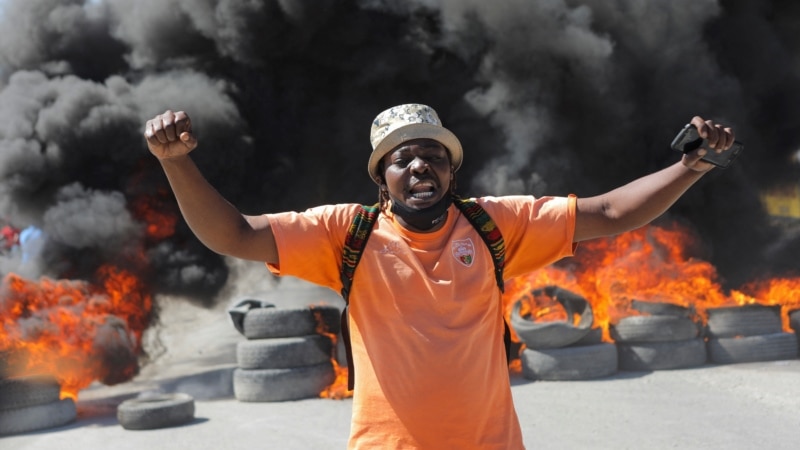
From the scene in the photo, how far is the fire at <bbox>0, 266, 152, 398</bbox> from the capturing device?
890cm

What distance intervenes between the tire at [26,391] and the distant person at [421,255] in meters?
6.98

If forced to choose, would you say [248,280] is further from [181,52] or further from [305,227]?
[305,227]

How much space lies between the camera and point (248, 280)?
23031 mm

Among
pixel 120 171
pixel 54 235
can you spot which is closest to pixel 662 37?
pixel 120 171

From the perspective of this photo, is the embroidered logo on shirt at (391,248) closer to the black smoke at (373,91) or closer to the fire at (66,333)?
the fire at (66,333)

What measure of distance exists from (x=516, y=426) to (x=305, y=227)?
891 millimetres

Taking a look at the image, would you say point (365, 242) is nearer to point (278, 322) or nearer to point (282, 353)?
point (282, 353)

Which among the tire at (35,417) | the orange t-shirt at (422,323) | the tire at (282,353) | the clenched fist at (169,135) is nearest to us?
the clenched fist at (169,135)

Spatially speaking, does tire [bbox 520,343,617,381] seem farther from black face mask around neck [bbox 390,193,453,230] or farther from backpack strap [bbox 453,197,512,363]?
black face mask around neck [bbox 390,193,453,230]

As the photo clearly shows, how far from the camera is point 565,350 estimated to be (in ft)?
29.0

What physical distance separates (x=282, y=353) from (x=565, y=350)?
342cm

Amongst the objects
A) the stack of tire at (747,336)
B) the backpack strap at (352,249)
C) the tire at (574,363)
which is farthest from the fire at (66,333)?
the stack of tire at (747,336)

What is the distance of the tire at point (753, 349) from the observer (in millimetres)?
9297

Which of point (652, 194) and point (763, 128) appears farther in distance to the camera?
point (763, 128)
